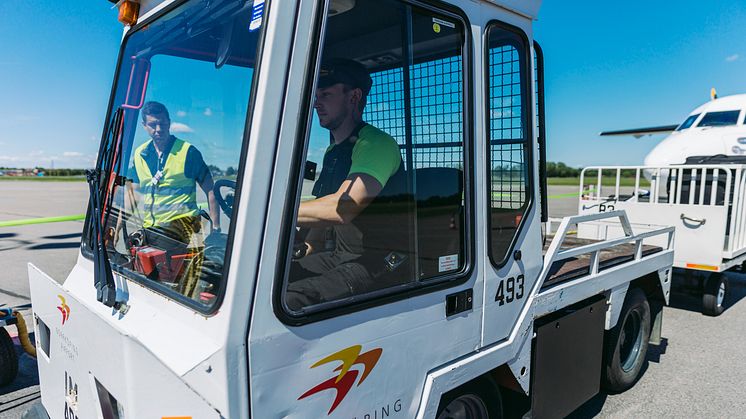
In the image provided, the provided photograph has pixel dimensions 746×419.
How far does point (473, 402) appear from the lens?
239 cm

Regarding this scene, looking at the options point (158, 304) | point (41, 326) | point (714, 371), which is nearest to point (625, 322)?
point (714, 371)

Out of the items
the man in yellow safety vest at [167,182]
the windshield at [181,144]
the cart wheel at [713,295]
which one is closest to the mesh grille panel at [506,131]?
the windshield at [181,144]

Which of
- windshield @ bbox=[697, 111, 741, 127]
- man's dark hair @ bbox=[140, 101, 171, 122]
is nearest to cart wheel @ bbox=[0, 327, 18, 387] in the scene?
man's dark hair @ bbox=[140, 101, 171, 122]

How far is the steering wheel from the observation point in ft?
5.09

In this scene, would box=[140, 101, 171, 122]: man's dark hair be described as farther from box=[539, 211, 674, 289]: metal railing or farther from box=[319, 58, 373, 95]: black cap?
box=[539, 211, 674, 289]: metal railing

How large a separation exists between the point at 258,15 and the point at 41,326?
1.97 m

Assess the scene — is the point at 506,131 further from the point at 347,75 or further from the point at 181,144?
the point at 181,144

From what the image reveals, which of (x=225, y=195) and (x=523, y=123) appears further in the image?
(x=523, y=123)

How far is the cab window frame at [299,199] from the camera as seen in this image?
149 centimetres

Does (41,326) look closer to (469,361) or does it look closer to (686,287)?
(469,361)

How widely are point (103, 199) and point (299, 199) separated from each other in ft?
3.67

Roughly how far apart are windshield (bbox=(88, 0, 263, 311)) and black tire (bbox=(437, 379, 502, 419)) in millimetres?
1262

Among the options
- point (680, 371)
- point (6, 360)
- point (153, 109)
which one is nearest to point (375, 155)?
point (153, 109)

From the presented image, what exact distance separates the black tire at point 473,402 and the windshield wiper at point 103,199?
1.48 m
